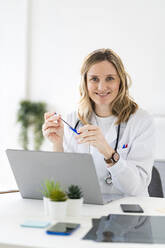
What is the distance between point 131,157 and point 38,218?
2.67ft

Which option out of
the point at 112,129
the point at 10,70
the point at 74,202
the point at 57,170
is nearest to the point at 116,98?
the point at 112,129

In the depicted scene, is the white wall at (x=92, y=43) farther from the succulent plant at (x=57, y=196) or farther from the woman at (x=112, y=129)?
the succulent plant at (x=57, y=196)

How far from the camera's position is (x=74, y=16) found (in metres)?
4.82

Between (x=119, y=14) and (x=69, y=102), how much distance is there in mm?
1224

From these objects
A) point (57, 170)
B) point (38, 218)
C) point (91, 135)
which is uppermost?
point (91, 135)

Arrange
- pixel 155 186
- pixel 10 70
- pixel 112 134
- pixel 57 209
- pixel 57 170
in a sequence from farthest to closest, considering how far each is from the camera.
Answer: pixel 10 70 < pixel 155 186 < pixel 112 134 < pixel 57 170 < pixel 57 209

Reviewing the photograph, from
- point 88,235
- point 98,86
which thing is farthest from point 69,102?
point 88,235

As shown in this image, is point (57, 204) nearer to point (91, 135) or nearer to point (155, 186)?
point (91, 135)

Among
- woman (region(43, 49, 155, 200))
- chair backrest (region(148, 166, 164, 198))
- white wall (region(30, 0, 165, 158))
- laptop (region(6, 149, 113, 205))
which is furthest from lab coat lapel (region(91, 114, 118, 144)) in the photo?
white wall (region(30, 0, 165, 158))

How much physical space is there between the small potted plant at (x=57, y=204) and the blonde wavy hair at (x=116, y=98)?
0.92 m

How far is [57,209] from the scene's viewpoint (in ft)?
4.41

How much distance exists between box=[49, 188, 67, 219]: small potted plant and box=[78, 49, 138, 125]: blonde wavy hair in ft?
3.01

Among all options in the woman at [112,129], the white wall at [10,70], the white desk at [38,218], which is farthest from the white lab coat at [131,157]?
the white wall at [10,70]

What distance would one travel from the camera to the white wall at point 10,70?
200 inches
